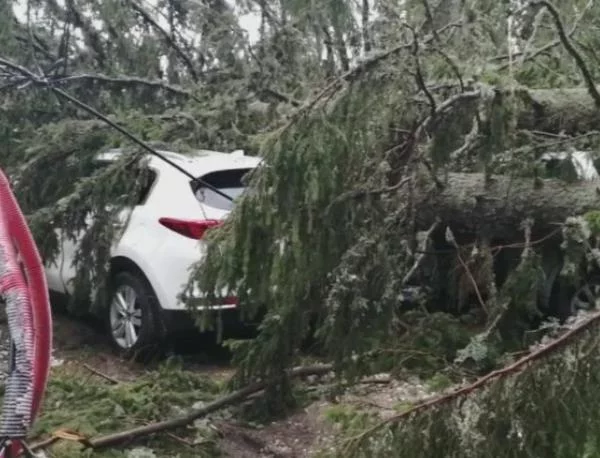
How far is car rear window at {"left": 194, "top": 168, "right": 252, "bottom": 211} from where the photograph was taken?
256 inches

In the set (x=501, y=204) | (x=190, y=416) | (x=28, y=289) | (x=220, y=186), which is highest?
(x=220, y=186)

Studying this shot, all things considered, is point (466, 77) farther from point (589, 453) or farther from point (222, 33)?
point (222, 33)

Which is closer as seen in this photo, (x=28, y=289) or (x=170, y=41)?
(x=28, y=289)

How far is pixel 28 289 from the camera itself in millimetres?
2875

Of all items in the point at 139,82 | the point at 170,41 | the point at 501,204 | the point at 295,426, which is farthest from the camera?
the point at 170,41

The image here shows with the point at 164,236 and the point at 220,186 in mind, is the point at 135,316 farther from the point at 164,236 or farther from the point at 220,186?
the point at 220,186

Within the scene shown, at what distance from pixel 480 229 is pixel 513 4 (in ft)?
3.71

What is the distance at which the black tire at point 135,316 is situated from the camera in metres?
6.62

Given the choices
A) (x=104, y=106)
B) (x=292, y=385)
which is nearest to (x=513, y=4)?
(x=292, y=385)

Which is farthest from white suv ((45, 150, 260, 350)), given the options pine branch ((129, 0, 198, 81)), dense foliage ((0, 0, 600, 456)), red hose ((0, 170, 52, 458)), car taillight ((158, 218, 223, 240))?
red hose ((0, 170, 52, 458))

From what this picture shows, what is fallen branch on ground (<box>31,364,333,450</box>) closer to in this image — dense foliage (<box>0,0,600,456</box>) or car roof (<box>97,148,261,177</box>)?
dense foliage (<box>0,0,600,456</box>)

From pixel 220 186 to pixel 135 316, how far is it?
45.2 inches

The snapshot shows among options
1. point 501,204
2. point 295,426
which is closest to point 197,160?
point 295,426

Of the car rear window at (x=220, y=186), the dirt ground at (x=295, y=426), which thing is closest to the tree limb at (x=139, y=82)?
the car rear window at (x=220, y=186)
